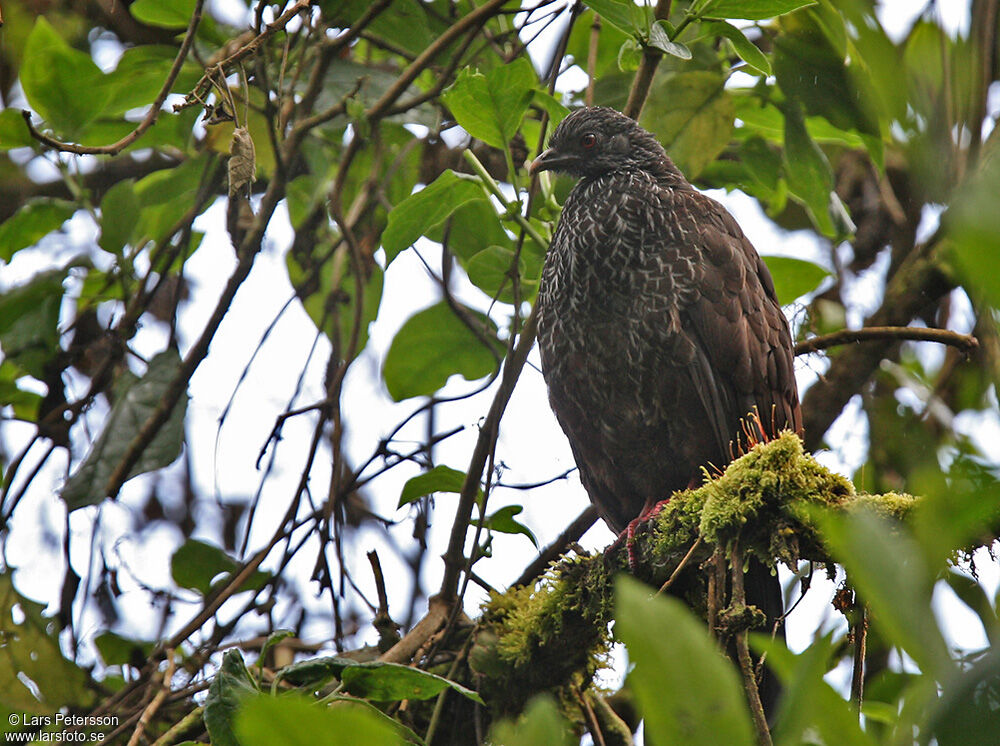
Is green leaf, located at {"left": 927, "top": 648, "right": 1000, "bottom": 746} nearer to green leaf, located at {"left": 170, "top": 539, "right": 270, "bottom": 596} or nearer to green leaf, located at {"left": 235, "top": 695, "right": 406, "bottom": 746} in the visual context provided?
green leaf, located at {"left": 235, "top": 695, "right": 406, "bottom": 746}

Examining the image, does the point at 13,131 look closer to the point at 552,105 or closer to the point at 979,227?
the point at 552,105

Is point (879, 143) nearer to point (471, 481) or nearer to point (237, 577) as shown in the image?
point (471, 481)

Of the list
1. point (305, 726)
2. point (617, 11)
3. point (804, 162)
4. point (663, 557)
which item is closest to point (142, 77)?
point (617, 11)

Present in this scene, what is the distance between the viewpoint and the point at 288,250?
3.96 meters

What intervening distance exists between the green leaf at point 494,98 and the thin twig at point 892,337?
1249mm

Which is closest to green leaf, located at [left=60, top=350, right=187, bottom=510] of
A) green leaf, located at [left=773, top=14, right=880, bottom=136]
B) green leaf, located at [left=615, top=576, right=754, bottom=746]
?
green leaf, located at [left=773, top=14, right=880, bottom=136]

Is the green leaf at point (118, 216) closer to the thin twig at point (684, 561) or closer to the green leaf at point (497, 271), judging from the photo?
the green leaf at point (497, 271)

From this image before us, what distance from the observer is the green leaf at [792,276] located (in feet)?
10.9

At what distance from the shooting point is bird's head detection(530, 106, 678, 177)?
3.42 m

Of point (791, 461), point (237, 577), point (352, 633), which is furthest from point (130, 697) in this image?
point (791, 461)

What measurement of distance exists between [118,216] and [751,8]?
2261 mm

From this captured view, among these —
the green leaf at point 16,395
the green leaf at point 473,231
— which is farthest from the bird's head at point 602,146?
the green leaf at point 16,395

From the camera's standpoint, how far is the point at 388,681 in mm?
1981

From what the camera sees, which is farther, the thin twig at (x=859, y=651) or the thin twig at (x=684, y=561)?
the thin twig at (x=684, y=561)
